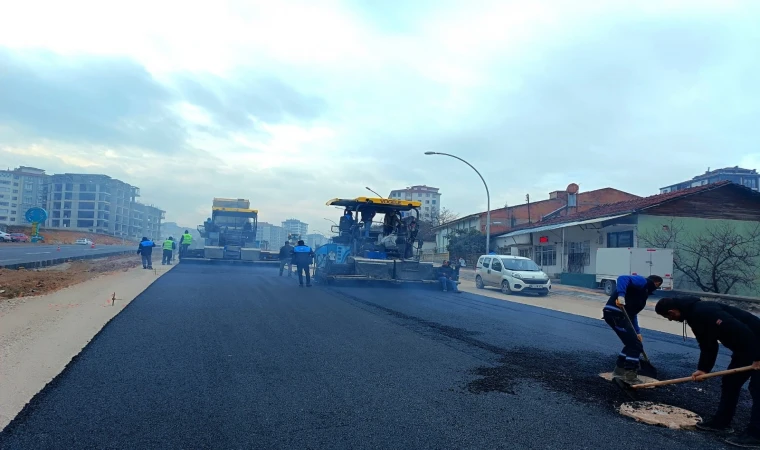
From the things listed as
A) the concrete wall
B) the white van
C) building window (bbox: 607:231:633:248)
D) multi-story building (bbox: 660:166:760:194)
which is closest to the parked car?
the white van

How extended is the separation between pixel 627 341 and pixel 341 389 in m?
3.27

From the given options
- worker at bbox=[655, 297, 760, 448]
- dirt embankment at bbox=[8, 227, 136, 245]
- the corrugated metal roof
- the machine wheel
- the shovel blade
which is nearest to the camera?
worker at bbox=[655, 297, 760, 448]

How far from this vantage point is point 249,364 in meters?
6.52

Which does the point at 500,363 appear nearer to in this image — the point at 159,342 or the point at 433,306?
the point at 159,342

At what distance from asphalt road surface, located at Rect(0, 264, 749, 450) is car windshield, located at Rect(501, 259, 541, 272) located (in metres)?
10.6

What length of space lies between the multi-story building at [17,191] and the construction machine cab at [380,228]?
120 meters

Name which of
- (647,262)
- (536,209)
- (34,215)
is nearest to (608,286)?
(647,262)

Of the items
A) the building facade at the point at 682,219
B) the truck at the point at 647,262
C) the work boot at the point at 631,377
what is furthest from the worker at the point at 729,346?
the building facade at the point at 682,219

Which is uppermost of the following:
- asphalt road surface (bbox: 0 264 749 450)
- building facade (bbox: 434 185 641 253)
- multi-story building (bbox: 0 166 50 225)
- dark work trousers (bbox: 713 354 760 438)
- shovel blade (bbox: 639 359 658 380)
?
multi-story building (bbox: 0 166 50 225)

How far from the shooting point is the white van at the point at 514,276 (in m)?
20.3

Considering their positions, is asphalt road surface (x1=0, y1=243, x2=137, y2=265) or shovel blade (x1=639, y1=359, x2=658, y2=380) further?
asphalt road surface (x1=0, y1=243, x2=137, y2=265)

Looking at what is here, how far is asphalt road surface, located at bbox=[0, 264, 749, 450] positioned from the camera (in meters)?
4.27

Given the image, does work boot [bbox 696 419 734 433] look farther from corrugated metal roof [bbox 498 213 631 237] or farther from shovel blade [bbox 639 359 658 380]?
corrugated metal roof [bbox 498 213 631 237]

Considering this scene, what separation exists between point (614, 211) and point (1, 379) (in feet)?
→ 88.3
